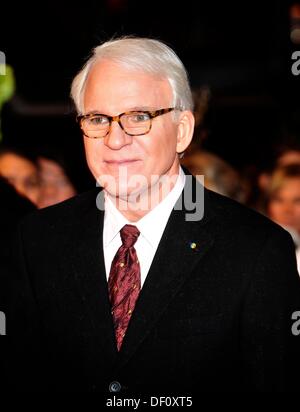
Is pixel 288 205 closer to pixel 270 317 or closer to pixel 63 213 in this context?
pixel 63 213

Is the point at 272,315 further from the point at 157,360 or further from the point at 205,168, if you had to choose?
the point at 205,168

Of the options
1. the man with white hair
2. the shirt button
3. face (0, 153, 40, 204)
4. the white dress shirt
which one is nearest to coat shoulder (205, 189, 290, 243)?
the man with white hair

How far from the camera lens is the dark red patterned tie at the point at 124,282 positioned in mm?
3203

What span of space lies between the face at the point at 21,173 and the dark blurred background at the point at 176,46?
12195mm

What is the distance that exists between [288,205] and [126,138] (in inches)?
118

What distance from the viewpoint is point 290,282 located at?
312cm

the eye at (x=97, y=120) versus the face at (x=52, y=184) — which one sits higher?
the face at (x=52, y=184)

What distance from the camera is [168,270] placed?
3.20 metres

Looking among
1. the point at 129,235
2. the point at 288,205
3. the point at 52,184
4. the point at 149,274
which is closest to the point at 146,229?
the point at 129,235

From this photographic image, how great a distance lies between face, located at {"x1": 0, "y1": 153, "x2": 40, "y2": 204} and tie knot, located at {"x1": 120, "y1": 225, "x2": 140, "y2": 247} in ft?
9.40

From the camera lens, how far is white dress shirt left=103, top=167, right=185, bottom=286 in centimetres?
331

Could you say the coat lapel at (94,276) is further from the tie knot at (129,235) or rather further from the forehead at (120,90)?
the forehead at (120,90)

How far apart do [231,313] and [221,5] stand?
18.8 m

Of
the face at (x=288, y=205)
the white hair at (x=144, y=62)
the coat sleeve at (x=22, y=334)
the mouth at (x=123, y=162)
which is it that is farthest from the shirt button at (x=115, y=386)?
the face at (x=288, y=205)
